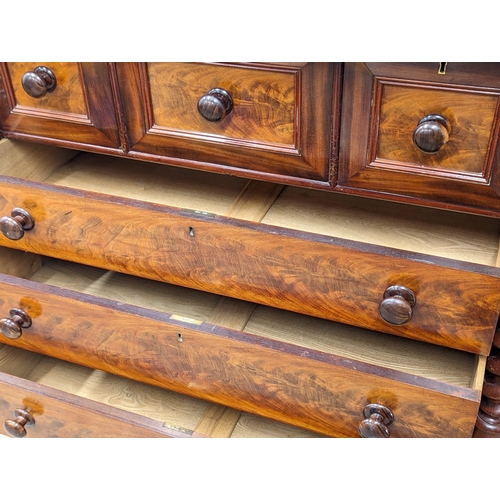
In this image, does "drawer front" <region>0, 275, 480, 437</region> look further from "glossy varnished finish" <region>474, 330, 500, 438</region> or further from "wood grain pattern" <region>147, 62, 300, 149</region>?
"wood grain pattern" <region>147, 62, 300, 149</region>

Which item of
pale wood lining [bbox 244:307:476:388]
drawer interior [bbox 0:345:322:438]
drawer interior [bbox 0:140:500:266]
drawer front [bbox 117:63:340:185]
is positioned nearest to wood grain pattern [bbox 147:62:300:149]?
drawer front [bbox 117:63:340:185]

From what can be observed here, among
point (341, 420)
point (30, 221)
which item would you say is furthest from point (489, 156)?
point (30, 221)

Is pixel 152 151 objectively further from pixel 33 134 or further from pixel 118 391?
pixel 118 391

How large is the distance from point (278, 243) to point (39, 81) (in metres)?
0.34

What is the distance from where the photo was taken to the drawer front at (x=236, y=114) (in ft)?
2.17

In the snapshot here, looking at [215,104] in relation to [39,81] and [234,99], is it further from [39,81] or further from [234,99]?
[39,81]

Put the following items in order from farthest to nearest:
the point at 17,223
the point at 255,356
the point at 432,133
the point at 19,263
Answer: the point at 19,263 < the point at 17,223 < the point at 255,356 < the point at 432,133

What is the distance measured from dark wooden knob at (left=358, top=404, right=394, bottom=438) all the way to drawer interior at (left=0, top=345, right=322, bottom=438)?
0.17m

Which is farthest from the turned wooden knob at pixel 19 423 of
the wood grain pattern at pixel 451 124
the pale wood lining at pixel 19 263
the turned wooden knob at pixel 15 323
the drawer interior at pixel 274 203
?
the wood grain pattern at pixel 451 124

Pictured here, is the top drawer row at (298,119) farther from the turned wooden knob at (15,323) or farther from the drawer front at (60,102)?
the turned wooden knob at (15,323)

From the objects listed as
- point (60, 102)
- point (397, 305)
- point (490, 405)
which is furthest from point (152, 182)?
point (490, 405)

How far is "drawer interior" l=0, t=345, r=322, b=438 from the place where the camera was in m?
0.85

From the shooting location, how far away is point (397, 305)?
0.67 meters

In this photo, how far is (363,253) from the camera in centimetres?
67
